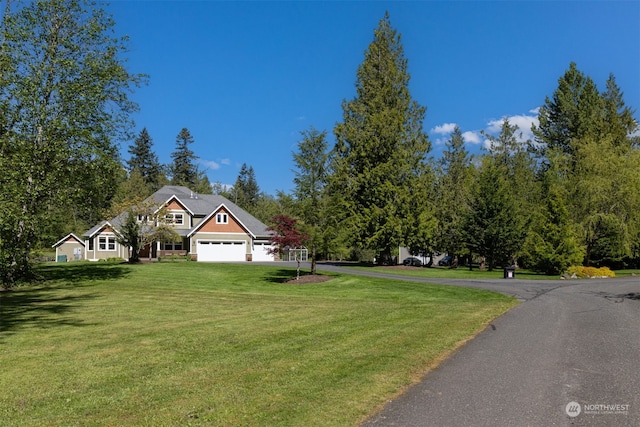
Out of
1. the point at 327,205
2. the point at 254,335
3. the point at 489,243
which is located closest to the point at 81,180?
the point at 327,205

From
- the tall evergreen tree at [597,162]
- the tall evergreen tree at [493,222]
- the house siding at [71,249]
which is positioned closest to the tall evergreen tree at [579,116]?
the tall evergreen tree at [597,162]

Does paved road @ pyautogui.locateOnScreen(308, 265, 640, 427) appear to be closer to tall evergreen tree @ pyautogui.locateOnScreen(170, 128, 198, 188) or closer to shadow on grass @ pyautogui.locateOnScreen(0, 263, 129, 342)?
shadow on grass @ pyautogui.locateOnScreen(0, 263, 129, 342)

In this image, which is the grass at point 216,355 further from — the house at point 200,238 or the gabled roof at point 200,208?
the gabled roof at point 200,208

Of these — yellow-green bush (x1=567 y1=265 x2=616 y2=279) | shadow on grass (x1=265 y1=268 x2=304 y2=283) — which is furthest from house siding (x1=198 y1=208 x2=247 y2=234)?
yellow-green bush (x1=567 y1=265 x2=616 y2=279)

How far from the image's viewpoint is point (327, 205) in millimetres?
24625

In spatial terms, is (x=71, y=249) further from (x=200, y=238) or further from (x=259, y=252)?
(x=259, y=252)

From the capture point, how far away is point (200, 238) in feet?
147

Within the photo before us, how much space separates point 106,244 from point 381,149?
1143 inches

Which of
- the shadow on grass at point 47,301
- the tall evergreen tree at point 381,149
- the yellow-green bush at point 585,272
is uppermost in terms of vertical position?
the tall evergreen tree at point 381,149

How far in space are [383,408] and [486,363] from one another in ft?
8.91

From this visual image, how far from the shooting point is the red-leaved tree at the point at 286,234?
2317 cm

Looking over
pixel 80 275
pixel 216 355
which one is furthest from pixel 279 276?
pixel 216 355

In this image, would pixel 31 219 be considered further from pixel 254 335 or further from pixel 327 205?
pixel 254 335

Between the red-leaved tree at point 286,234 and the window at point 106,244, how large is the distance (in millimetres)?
29557
